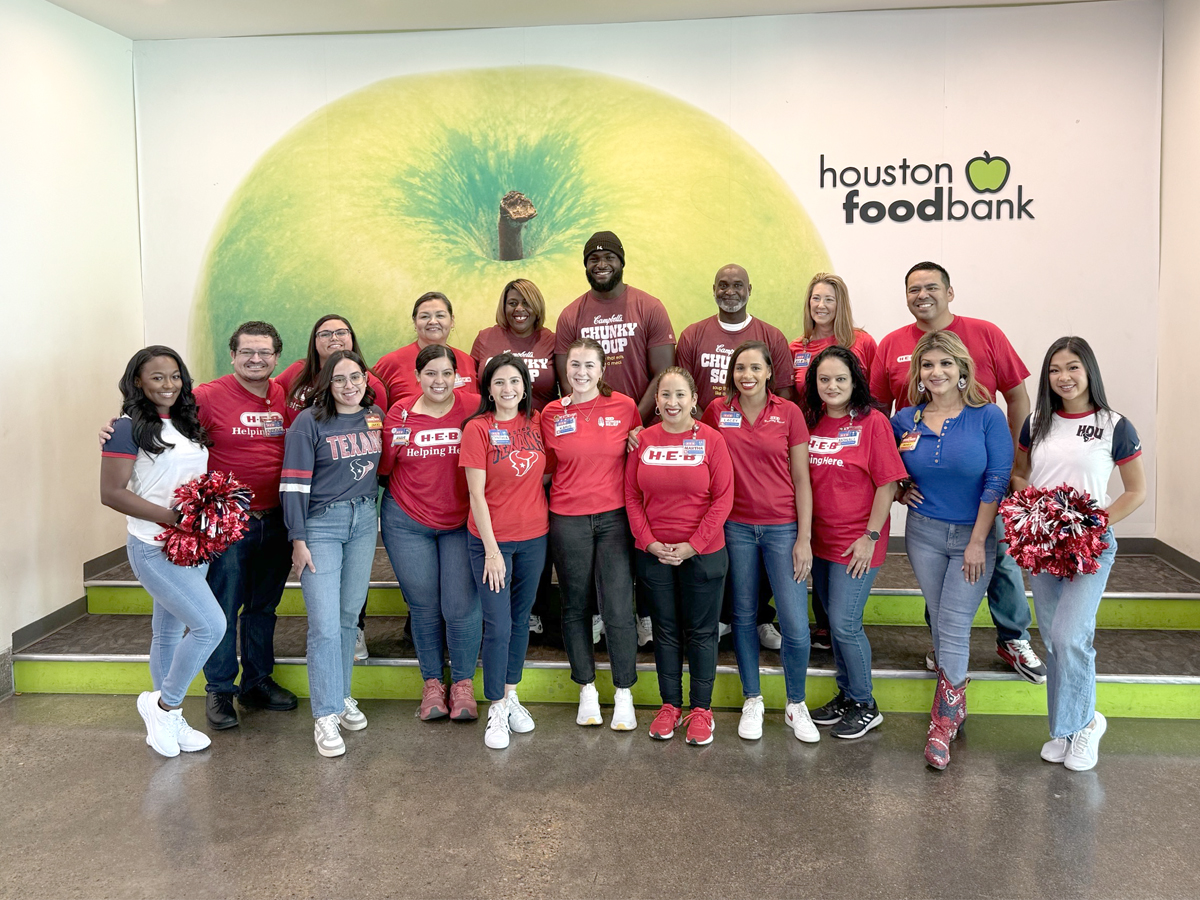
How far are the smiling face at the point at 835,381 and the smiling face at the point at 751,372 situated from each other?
0.73 feet

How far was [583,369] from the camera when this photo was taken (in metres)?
3.54

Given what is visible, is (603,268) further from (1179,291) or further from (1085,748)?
(1179,291)

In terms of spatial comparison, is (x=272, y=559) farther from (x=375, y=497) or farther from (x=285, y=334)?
(x=285, y=334)

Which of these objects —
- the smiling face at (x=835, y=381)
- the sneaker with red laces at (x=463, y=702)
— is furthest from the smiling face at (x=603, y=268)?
the sneaker with red laces at (x=463, y=702)

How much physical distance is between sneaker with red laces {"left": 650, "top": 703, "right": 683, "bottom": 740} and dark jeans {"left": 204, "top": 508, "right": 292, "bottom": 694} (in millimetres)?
1834

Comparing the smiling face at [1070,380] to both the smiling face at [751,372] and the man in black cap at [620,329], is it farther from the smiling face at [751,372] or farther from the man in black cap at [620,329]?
the man in black cap at [620,329]

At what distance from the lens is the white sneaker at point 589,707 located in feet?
12.6

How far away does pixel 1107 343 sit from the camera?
5.39 metres

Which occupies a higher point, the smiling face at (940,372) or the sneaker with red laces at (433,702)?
the smiling face at (940,372)

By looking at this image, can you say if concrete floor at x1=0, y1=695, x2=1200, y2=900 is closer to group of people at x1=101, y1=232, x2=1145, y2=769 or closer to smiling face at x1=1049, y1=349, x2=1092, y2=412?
group of people at x1=101, y1=232, x2=1145, y2=769

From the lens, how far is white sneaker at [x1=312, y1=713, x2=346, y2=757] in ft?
11.9

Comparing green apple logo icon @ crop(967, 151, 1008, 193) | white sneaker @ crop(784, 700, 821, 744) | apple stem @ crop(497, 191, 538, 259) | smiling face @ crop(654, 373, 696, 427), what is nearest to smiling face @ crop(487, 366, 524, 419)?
smiling face @ crop(654, 373, 696, 427)

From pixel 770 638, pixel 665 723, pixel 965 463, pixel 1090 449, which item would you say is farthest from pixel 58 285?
pixel 1090 449

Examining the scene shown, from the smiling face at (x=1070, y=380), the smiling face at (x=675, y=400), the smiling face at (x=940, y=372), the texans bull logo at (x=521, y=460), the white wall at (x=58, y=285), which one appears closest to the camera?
the smiling face at (x=1070, y=380)
